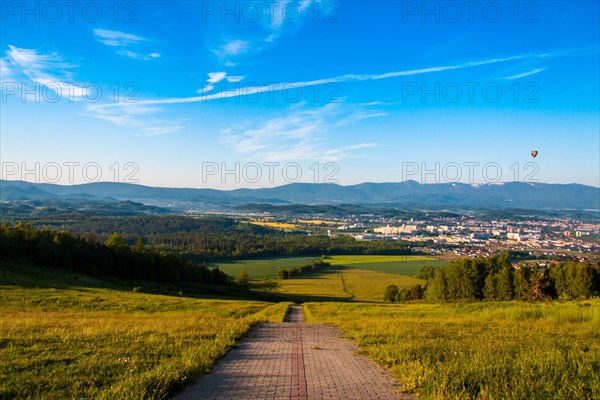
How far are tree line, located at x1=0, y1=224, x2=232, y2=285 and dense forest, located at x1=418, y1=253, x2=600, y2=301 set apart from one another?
38.0 m

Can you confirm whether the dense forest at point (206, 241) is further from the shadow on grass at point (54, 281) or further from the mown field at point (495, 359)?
the mown field at point (495, 359)

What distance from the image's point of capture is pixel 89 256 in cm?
5231

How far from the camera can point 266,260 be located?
116000mm

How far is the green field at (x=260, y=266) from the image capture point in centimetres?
8962

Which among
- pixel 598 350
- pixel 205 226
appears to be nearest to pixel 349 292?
pixel 598 350

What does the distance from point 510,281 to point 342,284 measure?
35413 mm

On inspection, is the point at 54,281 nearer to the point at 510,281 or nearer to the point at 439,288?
the point at 439,288

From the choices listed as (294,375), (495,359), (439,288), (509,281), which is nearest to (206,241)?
(439,288)

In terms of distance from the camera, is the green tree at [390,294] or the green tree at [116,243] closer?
the green tree at [116,243]

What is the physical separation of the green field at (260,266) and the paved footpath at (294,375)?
74.0 m

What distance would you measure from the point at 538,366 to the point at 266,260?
10907 cm

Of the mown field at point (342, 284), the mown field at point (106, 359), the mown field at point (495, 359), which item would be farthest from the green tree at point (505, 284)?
the mown field at point (106, 359)

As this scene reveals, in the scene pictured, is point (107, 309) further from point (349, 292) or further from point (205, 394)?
point (349, 292)

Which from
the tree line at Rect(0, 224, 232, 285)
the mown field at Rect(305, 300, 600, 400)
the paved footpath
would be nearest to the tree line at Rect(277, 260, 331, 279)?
the tree line at Rect(0, 224, 232, 285)
